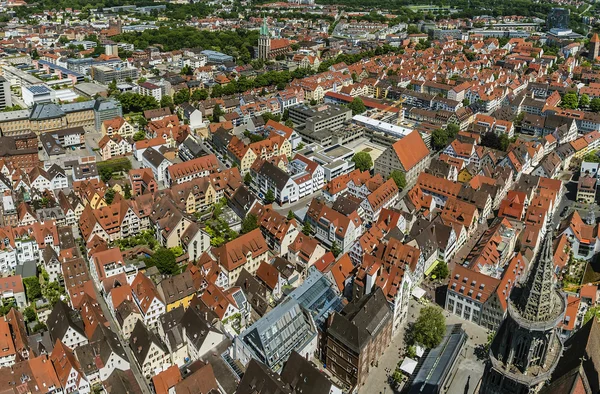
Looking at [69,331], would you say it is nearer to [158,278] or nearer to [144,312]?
[144,312]

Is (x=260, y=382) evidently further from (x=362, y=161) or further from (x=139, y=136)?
(x=139, y=136)

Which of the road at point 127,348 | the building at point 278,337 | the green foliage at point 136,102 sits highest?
the building at point 278,337

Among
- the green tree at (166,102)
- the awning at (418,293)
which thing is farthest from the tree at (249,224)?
the green tree at (166,102)

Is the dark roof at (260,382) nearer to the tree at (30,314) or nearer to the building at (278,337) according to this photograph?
the building at (278,337)

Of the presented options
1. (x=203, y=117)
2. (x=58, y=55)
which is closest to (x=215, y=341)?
(x=203, y=117)

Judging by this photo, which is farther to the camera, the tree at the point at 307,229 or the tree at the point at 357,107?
Result: the tree at the point at 357,107

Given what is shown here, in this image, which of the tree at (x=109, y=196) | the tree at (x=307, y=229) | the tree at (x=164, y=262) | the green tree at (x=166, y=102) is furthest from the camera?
the green tree at (x=166, y=102)

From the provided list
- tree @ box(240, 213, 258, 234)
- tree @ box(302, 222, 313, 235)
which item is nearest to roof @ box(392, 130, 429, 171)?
tree @ box(302, 222, 313, 235)

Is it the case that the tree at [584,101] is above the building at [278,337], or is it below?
below

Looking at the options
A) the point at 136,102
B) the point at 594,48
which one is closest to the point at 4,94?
the point at 136,102
